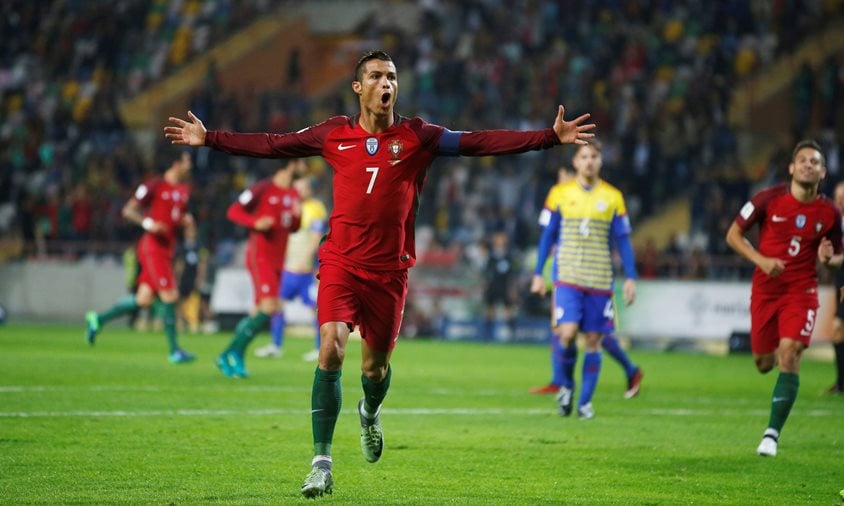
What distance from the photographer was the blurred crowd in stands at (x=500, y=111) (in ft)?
93.4

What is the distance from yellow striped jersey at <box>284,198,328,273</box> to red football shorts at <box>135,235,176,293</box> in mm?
2405

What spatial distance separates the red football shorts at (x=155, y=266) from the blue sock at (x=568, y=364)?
23.1 feet

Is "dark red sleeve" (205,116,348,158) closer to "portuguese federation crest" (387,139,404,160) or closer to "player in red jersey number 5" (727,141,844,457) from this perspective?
"portuguese federation crest" (387,139,404,160)

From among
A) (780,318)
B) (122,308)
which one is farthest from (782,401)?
(122,308)

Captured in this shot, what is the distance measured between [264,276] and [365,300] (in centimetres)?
905

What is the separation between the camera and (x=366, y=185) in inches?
316

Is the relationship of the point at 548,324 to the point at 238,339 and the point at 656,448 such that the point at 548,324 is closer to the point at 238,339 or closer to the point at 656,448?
A: the point at 238,339

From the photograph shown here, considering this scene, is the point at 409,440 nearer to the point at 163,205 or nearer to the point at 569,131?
the point at 569,131

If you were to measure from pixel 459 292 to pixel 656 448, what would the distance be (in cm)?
1702

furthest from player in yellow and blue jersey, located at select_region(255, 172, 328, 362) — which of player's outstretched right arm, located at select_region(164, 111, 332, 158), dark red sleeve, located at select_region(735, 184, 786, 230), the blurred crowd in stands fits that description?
player's outstretched right arm, located at select_region(164, 111, 332, 158)

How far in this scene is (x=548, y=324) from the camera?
26594 mm

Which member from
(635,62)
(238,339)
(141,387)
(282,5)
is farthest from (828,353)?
(282,5)

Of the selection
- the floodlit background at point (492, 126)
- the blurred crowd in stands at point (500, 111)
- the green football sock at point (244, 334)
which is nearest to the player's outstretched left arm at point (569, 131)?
the green football sock at point (244, 334)

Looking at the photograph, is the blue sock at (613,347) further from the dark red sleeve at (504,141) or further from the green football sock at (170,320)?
the dark red sleeve at (504,141)
